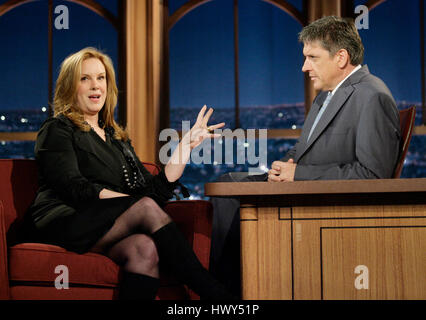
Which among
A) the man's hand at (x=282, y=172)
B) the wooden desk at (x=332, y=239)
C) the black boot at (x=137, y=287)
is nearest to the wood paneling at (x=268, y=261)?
the wooden desk at (x=332, y=239)

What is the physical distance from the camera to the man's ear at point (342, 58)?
6.94 feet

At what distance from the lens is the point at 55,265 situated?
6.51 ft

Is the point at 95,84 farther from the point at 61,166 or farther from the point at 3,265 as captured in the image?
the point at 3,265

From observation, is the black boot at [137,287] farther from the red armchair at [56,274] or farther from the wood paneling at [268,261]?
the wood paneling at [268,261]

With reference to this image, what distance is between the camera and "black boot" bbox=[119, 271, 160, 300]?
1887mm

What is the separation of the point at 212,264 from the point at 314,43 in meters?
1.10

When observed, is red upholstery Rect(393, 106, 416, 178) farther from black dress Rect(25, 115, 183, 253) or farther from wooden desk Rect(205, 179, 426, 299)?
black dress Rect(25, 115, 183, 253)

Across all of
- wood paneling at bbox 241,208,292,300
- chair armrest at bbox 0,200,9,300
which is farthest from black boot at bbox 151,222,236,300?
chair armrest at bbox 0,200,9,300

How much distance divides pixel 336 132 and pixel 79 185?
41.6 inches

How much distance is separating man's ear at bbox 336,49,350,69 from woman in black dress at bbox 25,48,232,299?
59 centimetres

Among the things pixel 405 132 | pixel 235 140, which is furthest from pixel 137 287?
pixel 235 140

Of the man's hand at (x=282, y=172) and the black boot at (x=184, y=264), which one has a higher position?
the man's hand at (x=282, y=172)

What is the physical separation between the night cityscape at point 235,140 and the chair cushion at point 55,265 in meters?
1.65

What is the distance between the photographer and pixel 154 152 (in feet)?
11.4
